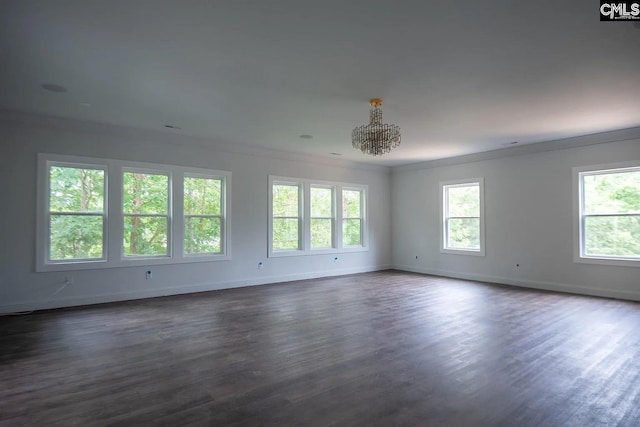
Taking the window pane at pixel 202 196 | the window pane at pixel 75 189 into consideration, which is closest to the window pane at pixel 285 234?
the window pane at pixel 202 196

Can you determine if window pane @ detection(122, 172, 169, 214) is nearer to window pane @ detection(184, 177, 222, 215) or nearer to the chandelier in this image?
window pane @ detection(184, 177, 222, 215)

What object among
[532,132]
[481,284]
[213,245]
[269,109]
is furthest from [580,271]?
[213,245]

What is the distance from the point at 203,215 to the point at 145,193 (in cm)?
105

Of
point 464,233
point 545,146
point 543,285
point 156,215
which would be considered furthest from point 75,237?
point 545,146

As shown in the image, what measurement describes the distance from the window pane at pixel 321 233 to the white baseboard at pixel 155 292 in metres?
0.64

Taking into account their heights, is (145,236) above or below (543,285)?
above

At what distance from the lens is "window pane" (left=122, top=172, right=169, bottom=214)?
588 cm

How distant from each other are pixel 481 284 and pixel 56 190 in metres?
7.67

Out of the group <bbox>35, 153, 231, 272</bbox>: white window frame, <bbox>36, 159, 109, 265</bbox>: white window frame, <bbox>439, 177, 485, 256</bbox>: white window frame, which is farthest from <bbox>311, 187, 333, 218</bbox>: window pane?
<bbox>36, 159, 109, 265</bbox>: white window frame

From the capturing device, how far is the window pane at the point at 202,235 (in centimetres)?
646

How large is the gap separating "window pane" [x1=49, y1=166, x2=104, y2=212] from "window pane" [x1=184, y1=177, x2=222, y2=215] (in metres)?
1.34

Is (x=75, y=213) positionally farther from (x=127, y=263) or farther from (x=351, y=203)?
(x=351, y=203)

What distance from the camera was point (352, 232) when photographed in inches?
352

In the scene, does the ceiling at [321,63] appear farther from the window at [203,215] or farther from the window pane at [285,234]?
the window pane at [285,234]
